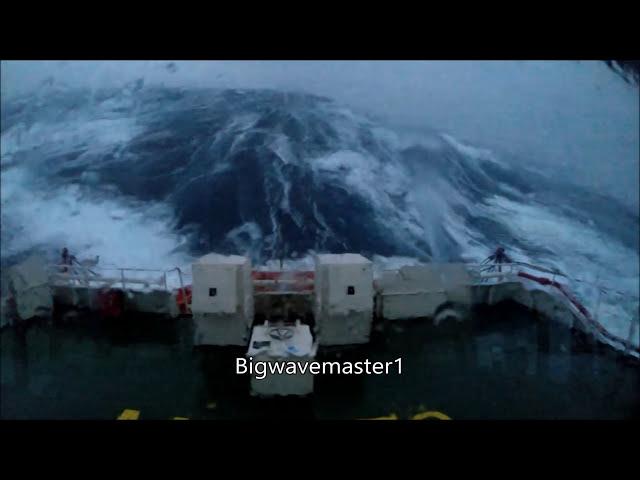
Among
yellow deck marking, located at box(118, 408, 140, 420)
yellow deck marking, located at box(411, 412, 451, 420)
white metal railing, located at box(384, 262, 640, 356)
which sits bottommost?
yellow deck marking, located at box(118, 408, 140, 420)

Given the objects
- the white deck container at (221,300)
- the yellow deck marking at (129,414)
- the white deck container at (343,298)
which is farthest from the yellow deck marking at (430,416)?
the yellow deck marking at (129,414)

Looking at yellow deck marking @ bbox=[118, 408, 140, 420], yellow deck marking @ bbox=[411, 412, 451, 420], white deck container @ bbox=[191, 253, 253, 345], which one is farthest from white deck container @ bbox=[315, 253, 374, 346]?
yellow deck marking @ bbox=[118, 408, 140, 420]

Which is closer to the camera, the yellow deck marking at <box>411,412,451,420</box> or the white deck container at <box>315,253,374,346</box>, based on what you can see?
the yellow deck marking at <box>411,412,451,420</box>

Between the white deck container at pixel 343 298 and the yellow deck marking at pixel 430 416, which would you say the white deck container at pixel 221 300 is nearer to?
the white deck container at pixel 343 298

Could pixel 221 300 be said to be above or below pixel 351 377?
above

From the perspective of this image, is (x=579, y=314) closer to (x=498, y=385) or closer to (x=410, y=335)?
(x=498, y=385)

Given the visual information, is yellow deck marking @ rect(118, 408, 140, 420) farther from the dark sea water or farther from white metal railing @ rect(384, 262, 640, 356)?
white metal railing @ rect(384, 262, 640, 356)

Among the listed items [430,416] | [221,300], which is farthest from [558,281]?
[221,300]

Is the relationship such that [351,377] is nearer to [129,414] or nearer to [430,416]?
[430,416]
